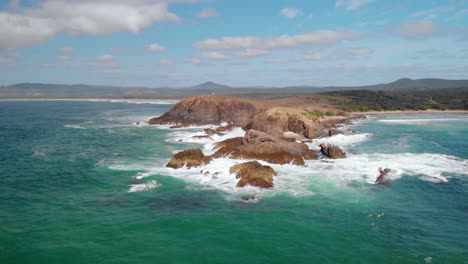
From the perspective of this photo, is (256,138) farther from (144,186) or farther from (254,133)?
(144,186)

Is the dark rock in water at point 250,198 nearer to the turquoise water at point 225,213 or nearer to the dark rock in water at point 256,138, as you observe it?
the turquoise water at point 225,213

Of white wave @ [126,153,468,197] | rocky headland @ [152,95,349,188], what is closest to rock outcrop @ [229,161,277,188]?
rocky headland @ [152,95,349,188]

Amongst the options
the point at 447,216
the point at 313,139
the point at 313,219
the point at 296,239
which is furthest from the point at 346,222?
the point at 313,139

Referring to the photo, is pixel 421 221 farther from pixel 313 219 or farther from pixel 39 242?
pixel 39 242

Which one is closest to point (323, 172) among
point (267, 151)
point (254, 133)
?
point (267, 151)

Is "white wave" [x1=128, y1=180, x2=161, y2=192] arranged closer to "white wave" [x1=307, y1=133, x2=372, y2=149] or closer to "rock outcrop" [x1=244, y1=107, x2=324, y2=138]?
"white wave" [x1=307, y1=133, x2=372, y2=149]
